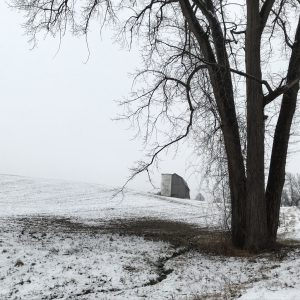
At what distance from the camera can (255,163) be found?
10.8 metres

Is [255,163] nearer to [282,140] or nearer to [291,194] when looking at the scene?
[282,140]

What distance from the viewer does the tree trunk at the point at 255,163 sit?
10.8m

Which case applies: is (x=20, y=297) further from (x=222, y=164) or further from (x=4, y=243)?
(x=222, y=164)

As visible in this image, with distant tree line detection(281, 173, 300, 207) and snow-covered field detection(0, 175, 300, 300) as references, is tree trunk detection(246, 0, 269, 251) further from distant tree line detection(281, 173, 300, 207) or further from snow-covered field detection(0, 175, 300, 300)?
distant tree line detection(281, 173, 300, 207)

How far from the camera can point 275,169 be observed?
11.5 metres

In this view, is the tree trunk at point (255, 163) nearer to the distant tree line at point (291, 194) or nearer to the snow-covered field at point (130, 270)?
the snow-covered field at point (130, 270)

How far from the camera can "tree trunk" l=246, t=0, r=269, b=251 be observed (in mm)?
10781

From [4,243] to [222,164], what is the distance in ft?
21.7

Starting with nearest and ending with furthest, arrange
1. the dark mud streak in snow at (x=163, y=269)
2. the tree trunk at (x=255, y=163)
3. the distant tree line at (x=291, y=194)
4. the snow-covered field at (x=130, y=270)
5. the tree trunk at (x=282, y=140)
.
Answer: the snow-covered field at (x=130, y=270) < the dark mud streak in snow at (x=163, y=269) < the tree trunk at (x=255, y=163) < the tree trunk at (x=282, y=140) < the distant tree line at (x=291, y=194)

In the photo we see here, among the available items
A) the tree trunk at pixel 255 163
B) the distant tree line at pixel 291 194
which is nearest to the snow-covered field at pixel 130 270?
the tree trunk at pixel 255 163

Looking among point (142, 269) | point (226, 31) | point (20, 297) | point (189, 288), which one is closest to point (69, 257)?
point (142, 269)

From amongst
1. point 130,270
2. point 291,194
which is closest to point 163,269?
point 130,270

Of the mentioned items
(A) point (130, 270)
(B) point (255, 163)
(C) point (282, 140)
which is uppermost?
(C) point (282, 140)

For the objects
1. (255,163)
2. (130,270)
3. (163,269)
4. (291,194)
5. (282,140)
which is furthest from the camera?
(291,194)
